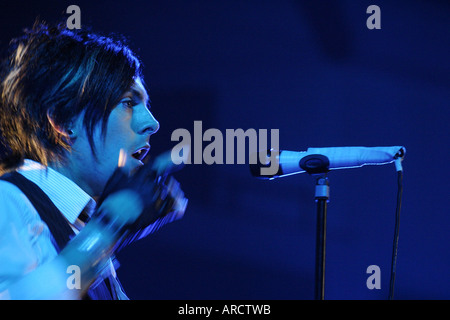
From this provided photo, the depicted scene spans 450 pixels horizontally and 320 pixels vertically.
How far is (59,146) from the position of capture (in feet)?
3.96

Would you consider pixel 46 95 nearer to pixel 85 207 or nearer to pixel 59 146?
pixel 59 146

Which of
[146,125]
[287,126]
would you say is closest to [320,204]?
[146,125]

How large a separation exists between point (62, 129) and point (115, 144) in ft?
0.44

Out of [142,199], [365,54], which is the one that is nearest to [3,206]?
[142,199]

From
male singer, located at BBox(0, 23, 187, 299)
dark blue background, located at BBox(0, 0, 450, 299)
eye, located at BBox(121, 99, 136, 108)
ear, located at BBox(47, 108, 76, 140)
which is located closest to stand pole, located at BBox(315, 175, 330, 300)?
male singer, located at BBox(0, 23, 187, 299)

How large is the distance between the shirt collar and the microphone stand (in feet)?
1.81

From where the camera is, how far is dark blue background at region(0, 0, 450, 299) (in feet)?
6.55

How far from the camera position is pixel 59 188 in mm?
1098

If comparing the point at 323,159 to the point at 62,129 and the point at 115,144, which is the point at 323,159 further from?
the point at 62,129

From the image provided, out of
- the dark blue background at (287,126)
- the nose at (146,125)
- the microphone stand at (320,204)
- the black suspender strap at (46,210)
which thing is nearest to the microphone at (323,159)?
the microphone stand at (320,204)

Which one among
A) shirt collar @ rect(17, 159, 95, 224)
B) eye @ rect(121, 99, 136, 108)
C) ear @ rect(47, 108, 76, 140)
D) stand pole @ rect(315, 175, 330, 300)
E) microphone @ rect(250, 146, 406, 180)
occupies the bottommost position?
stand pole @ rect(315, 175, 330, 300)

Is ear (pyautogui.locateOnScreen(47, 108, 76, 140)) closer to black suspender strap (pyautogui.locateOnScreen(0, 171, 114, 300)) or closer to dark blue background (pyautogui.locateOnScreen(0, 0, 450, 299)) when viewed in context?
black suspender strap (pyautogui.locateOnScreen(0, 171, 114, 300))
